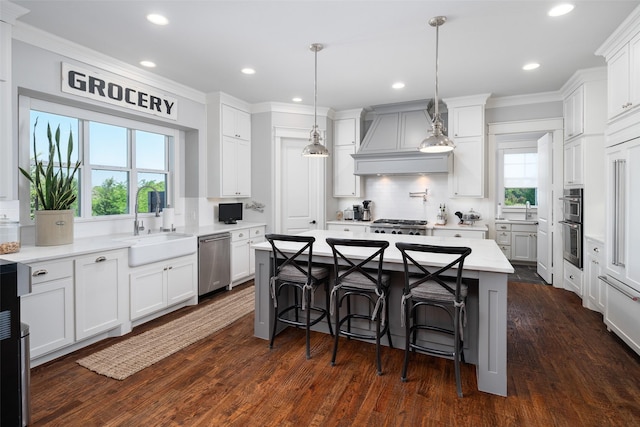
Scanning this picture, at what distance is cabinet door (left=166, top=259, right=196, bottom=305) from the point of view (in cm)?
372

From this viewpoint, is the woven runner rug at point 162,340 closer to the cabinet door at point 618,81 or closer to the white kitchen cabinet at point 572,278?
the white kitchen cabinet at point 572,278

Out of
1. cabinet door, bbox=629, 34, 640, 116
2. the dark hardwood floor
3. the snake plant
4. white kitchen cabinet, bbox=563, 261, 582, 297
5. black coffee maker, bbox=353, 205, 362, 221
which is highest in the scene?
cabinet door, bbox=629, 34, 640, 116

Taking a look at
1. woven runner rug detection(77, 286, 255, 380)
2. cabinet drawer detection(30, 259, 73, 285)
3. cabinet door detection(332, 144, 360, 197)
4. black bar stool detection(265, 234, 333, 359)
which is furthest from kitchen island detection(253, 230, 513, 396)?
cabinet door detection(332, 144, 360, 197)

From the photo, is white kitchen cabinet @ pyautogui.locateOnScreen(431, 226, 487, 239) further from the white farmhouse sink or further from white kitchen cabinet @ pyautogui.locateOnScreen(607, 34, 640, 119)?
the white farmhouse sink

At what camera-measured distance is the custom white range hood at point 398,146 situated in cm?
510

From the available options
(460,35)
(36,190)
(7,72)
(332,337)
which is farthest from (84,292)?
(460,35)

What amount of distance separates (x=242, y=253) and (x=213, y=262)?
608mm

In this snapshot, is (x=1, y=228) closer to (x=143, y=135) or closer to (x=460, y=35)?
(x=143, y=135)

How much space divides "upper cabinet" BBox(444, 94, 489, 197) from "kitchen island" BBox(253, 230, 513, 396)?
2063 mm

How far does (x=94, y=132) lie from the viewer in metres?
3.75

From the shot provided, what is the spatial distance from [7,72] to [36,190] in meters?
1.00

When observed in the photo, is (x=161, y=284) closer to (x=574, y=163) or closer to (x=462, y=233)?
(x=462, y=233)

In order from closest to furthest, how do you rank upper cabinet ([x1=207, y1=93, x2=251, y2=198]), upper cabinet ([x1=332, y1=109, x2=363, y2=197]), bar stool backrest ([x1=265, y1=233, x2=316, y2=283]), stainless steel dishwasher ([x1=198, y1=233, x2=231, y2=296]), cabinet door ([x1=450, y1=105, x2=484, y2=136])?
bar stool backrest ([x1=265, y1=233, x2=316, y2=283]) → stainless steel dishwasher ([x1=198, y1=233, x2=231, y2=296]) → upper cabinet ([x1=207, y1=93, x2=251, y2=198]) → cabinet door ([x1=450, y1=105, x2=484, y2=136]) → upper cabinet ([x1=332, y1=109, x2=363, y2=197])

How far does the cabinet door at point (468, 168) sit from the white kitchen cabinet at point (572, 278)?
145 centimetres
